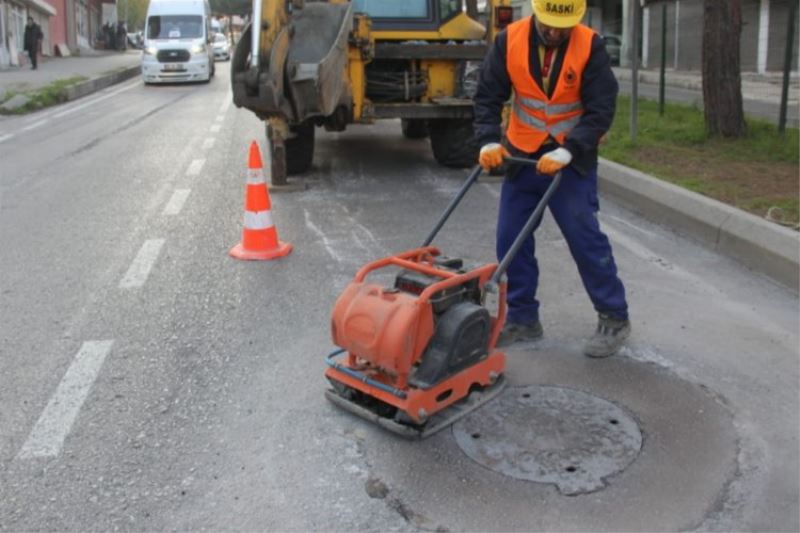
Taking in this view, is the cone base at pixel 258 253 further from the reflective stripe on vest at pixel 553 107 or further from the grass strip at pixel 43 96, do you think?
the grass strip at pixel 43 96

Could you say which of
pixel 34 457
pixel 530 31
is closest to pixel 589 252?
pixel 530 31

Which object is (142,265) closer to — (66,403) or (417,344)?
(66,403)

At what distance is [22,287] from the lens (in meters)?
5.72

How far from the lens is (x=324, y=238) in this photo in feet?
22.8

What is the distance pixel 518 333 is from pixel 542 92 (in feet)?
4.39

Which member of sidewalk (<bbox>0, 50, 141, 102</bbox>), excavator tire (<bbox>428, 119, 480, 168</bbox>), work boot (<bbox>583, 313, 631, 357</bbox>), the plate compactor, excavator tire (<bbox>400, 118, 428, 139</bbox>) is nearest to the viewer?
the plate compactor

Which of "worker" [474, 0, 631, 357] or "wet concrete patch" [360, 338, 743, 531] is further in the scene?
"worker" [474, 0, 631, 357]

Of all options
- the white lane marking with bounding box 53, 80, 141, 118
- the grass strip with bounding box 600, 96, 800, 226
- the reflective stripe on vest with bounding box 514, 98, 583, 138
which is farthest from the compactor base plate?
the white lane marking with bounding box 53, 80, 141, 118

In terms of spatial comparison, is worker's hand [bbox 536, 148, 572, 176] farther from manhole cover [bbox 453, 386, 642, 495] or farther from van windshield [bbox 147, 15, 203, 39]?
van windshield [bbox 147, 15, 203, 39]

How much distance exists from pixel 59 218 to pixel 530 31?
16.8 feet

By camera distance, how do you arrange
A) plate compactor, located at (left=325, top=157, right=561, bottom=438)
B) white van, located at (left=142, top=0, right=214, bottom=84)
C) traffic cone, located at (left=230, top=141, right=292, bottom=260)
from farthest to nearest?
1. white van, located at (left=142, top=0, right=214, bottom=84)
2. traffic cone, located at (left=230, top=141, right=292, bottom=260)
3. plate compactor, located at (left=325, top=157, right=561, bottom=438)

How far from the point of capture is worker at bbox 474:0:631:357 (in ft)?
13.8

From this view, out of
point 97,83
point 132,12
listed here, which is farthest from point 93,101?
point 132,12

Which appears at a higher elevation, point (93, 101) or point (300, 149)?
point (93, 101)
